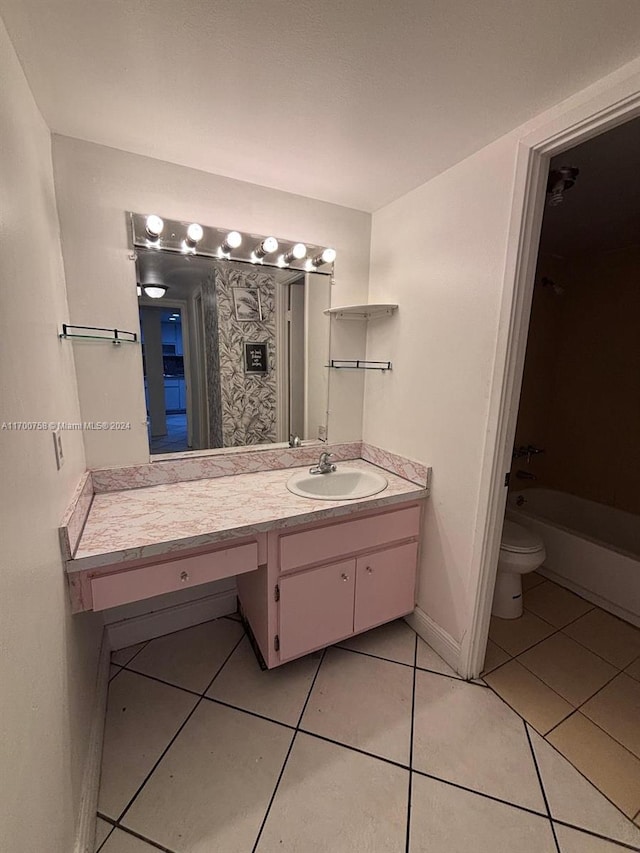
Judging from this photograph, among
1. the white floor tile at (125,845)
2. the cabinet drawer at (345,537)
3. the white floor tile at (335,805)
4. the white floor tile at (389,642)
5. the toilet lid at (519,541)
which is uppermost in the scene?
the cabinet drawer at (345,537)

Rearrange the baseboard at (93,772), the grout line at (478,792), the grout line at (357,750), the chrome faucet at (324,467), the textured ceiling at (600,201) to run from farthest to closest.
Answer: the chrome faucet at (324,467), the textured ceiling at (600,201), the grout line at (357,750), the grout line at (478,792), the baseboard at (93,772)

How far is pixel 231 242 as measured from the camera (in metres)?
1.66

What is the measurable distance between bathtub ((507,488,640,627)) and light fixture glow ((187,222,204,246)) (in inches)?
103

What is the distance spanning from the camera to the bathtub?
79.7 inches

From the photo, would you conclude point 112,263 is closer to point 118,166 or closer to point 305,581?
point 118,166

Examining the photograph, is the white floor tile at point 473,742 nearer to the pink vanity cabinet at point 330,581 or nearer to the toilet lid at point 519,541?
the pink vanity cabinet at point 330,581

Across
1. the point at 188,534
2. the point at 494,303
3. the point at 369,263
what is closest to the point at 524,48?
the point at 494,303

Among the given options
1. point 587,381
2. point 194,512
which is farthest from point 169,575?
point 587,381

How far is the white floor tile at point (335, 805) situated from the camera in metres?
1.07

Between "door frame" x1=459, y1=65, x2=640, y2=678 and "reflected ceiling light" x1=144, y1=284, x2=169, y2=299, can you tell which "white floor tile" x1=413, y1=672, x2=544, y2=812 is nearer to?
"door frame" x1=459, y1=65, x2=640, y2=678

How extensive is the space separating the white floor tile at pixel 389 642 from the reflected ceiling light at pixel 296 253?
6.56 ft

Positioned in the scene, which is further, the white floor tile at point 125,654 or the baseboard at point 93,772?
the white floor tile at point 125,654

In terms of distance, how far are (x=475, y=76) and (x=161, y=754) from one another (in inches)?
97.0

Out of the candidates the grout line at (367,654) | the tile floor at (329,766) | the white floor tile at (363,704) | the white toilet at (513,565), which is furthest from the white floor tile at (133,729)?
the white toilet at (513,565)
